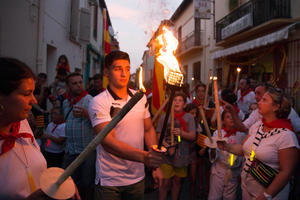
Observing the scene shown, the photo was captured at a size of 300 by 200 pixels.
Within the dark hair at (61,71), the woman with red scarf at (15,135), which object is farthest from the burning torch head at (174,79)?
the dark hair at (61,71)

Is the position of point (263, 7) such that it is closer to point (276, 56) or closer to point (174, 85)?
point (276, 56)

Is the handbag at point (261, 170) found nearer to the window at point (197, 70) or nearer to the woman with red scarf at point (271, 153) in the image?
the woman with red scarf at point (271, 153)

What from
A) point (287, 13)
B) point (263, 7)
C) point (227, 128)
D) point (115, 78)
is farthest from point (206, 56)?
point (115, 78)

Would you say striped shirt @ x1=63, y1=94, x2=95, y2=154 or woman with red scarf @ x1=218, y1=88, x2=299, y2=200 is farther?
striped shirt @ x1=63, y1=94, x2=95, y2=154

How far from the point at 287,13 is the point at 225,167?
10.00 metres

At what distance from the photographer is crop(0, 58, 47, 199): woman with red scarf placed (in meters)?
1.46

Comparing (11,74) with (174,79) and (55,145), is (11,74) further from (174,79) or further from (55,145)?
(55,145)

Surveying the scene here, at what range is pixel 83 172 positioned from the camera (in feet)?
12.7

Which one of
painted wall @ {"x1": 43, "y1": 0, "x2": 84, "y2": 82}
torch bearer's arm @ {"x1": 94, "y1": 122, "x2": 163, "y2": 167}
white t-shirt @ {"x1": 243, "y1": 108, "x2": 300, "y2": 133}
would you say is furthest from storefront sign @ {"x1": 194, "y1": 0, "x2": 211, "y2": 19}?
torch bearer's arm @ {"x1": 94, "y1": 122, "x2": 163, "y2": 167}

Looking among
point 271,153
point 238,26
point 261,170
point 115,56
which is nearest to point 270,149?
point 271,153

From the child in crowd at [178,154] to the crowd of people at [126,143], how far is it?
0.7 inches

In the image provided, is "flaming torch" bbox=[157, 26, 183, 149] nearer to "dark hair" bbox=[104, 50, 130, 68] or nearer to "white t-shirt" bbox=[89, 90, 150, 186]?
"dark hair" bbox=[104, 50, 130, 68]

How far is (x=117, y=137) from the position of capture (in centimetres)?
256

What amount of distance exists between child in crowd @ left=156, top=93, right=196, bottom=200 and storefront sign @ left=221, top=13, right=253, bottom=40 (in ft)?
34.1
